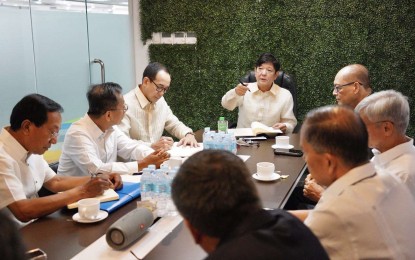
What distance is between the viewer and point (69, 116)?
4.23 metres

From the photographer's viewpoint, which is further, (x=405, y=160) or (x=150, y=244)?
(x=405, y=160)

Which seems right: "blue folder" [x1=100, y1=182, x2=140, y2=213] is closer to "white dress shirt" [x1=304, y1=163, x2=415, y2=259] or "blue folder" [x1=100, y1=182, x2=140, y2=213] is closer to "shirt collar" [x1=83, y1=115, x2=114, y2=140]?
"shirt collar" [x1=83, y1=115, x2=114, y2=140]

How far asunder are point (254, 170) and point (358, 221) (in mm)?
1153

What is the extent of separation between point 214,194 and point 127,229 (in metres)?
0.64

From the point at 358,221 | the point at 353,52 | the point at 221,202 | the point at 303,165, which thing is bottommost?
the point at 303,165

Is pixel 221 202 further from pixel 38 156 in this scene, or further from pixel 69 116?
pixel 69 116

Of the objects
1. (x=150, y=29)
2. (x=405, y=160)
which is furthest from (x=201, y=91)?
(x=405, y=160)

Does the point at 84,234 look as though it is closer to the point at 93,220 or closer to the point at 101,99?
the point at 93,220

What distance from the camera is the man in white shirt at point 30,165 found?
1781 millimetres

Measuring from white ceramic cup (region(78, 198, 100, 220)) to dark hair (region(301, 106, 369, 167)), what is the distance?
90 cm

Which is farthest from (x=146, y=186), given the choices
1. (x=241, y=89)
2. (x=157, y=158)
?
(x=241, y=89)

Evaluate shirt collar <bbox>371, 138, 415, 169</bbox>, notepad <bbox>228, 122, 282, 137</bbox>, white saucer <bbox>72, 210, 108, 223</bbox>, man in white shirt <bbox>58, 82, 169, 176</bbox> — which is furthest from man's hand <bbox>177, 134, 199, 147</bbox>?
shirt collar <bbox>371, 138, 415, 169</bbox>

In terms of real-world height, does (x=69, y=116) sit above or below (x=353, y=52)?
below

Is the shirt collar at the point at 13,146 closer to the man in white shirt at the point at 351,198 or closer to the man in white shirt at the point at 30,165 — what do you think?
the man in white shirt at the point at 30,165
